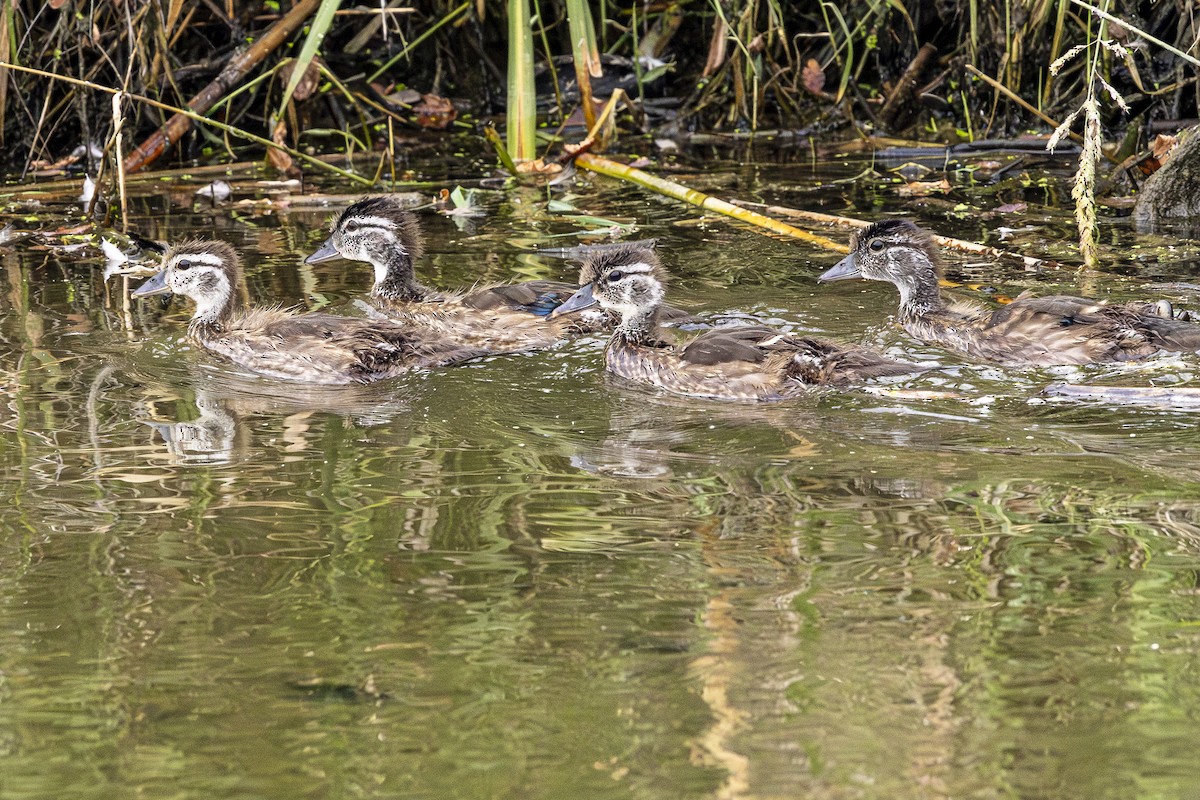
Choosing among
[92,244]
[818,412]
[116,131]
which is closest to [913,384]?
[818,412]

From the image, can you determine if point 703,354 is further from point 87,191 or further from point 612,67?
point 612,67

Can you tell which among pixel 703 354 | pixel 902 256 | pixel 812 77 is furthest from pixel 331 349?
pixel 812 77

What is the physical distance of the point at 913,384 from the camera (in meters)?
6.30

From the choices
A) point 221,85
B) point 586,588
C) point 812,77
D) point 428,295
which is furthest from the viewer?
point 812,77

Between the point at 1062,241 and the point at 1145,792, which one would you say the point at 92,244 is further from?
the point at 1145,792

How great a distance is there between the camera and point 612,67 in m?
12.2

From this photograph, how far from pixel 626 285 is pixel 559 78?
5.77 metres

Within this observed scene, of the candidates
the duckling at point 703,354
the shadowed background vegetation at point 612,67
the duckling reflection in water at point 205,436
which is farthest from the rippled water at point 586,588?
the shadowed background vegetation at point 612,67

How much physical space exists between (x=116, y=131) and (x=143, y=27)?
1729mm

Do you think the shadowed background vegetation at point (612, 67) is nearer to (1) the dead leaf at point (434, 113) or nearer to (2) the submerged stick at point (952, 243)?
(1) the dead leaf at point (434, 113)

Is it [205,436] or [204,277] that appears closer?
[205,436]

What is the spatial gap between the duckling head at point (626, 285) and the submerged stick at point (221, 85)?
435 cm

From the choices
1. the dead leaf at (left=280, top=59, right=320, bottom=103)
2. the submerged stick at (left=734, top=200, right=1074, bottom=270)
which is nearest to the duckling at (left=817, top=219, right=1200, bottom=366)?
the submerged stick at (left=734, top=200, right=1074, bottom=270)

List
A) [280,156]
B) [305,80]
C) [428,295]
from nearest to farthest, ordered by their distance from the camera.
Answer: [428,295] < [280,156] < [305,80]
